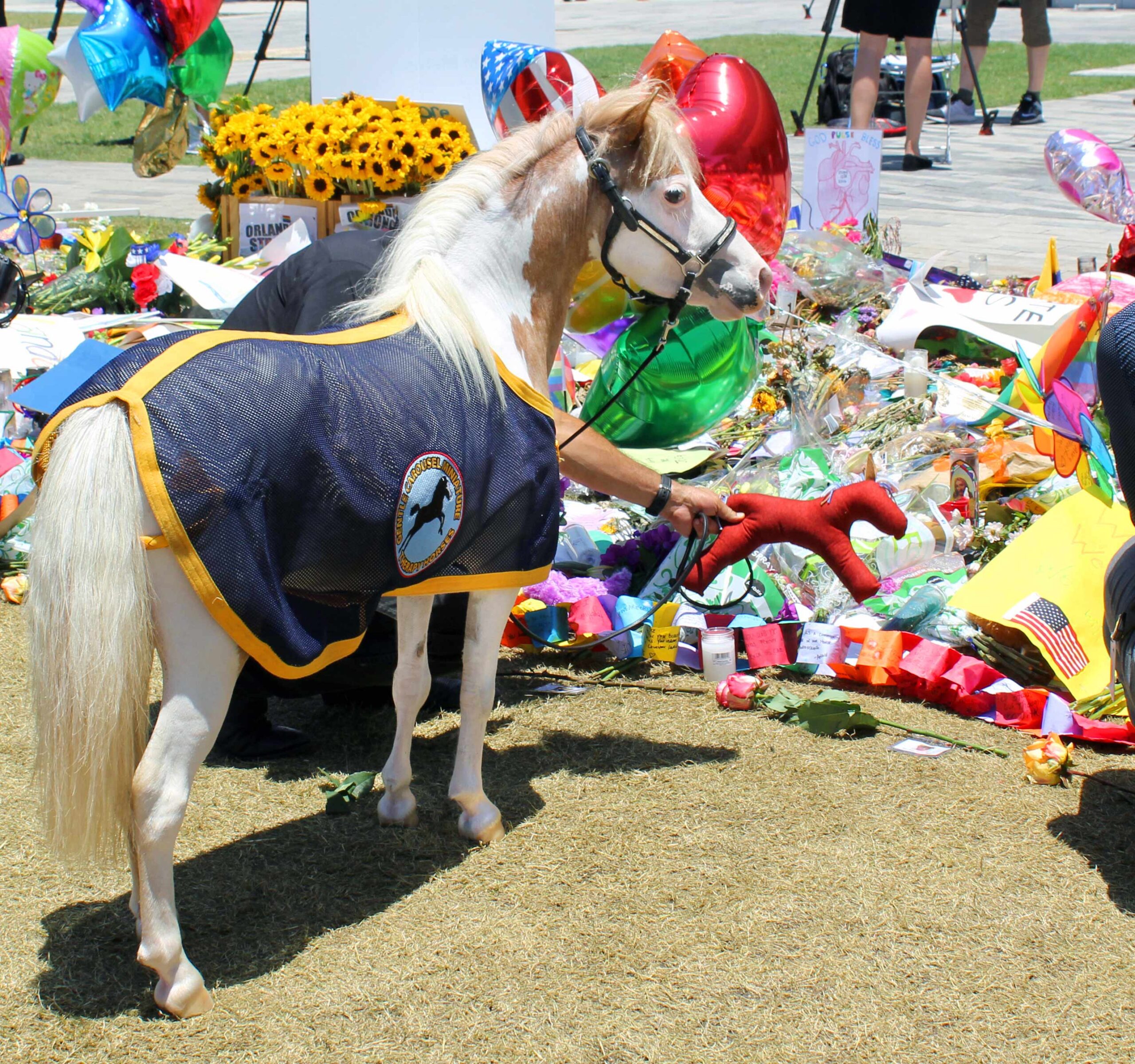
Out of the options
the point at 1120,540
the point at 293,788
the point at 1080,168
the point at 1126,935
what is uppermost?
the point at 1080,168

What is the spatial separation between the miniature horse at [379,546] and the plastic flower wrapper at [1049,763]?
1384 millimetres

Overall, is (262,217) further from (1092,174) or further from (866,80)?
(866,80)

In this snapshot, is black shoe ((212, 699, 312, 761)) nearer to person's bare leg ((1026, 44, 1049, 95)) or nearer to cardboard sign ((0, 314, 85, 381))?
cardboard sign ((0, 314, 85, 381))

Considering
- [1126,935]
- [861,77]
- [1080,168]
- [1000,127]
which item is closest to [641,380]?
[1126,935]

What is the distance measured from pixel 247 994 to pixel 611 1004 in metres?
0.71

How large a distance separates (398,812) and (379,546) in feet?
3.07

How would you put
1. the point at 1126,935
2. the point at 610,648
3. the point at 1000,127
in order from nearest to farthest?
the point at 1126,935 → the point at 610,648 → the point at 1000,127

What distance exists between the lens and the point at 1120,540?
3.70 m

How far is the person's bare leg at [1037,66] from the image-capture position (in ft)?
43.7

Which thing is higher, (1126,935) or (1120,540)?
(1120,540)

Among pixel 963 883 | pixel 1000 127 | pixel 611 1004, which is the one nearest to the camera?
pixel 611 1004

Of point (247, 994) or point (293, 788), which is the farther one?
point (293, 788)

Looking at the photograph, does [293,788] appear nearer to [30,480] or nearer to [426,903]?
[426,903]

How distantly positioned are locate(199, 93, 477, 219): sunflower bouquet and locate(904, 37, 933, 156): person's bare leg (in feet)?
17.0
